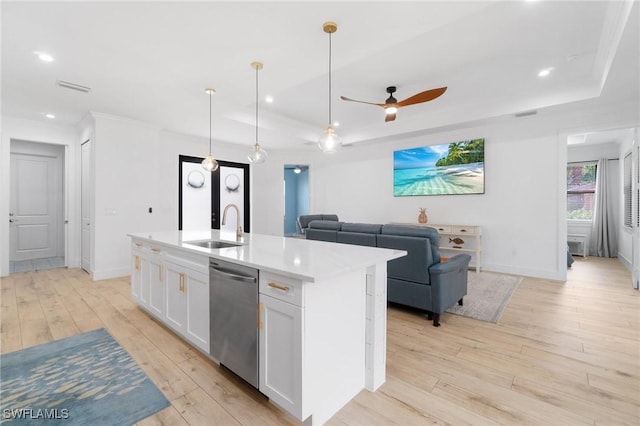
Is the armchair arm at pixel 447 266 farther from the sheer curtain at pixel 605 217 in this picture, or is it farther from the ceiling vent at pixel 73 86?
the sheer curtain at pixel 605 217

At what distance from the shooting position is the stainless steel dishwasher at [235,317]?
5.71 feet

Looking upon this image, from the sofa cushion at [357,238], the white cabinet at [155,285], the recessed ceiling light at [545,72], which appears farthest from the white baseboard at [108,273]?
the recessed ceiling light at [545,72]

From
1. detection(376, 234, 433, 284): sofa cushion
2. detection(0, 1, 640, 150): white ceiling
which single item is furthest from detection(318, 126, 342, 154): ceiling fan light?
detection(376, 234, 433, 284): sofa cushion

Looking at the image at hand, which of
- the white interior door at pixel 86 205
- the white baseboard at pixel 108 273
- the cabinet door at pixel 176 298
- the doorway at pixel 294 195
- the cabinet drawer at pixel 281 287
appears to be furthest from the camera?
the doorway at pixel 294 195

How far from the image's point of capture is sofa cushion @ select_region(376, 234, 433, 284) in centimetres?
287

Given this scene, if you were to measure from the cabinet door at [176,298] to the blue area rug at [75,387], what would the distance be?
40cm

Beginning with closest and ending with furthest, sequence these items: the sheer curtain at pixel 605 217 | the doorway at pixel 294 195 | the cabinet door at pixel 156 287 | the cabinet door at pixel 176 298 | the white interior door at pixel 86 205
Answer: the cabinet door at pixel 176 298, the cabinet door at pixel 156 287, the white interior door at pixel 86 205, the sheer curtain at pixel 605 217, the doorway at pixel 294 195

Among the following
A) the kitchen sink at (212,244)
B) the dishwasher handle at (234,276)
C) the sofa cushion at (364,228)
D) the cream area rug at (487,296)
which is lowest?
the cream area rug at (487,296)

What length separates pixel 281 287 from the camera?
156cm

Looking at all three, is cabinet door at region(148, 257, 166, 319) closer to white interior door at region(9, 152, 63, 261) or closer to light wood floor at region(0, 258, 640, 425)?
light wood floor at region(0, 258, 640, 425)

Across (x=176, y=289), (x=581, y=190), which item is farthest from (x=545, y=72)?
(x=581, y=190)

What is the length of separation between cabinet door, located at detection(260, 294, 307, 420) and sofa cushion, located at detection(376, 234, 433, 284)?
178 cm

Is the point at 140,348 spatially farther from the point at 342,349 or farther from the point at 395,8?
the point at 395,8

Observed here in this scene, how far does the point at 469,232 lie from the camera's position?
5020 mm
